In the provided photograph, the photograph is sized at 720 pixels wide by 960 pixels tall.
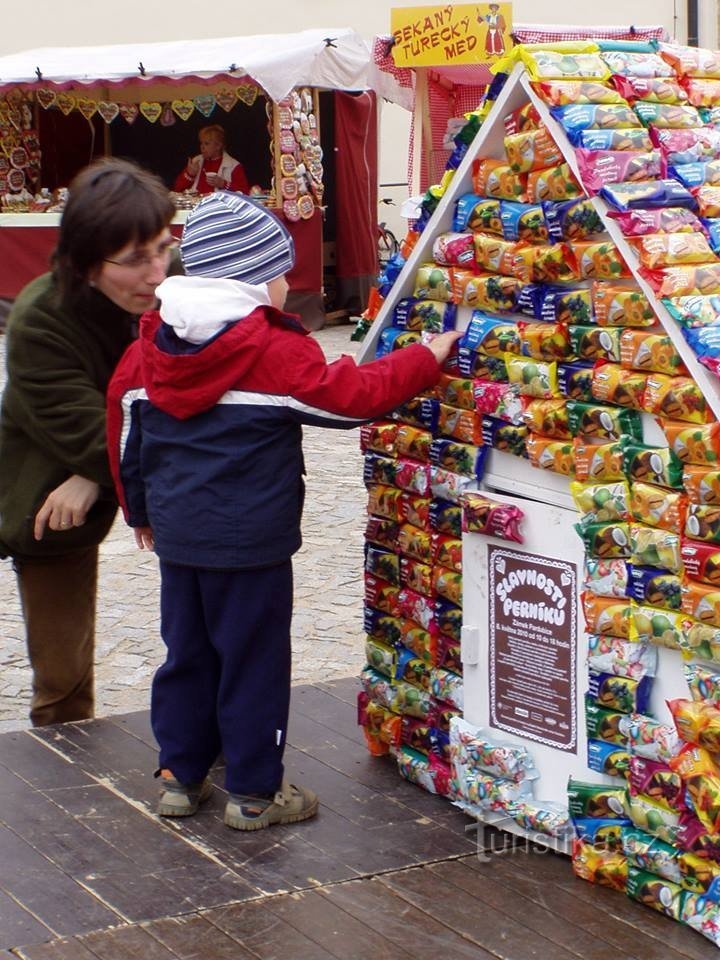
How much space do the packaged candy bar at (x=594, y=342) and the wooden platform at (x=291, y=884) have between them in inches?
44.3

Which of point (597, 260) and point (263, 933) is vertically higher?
point (597, 260)

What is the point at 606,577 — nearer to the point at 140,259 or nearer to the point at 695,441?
the point at 695,441

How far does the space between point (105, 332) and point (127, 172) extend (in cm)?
43

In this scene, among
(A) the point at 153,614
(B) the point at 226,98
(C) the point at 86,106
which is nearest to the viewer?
(A) the point at 153,614

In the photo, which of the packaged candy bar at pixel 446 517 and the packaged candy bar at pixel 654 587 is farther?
the packaged candy bar at pixel 446 517

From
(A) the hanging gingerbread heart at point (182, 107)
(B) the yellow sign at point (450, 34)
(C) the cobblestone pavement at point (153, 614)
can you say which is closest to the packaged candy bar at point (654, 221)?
(C) the cobblestone pavement at point (153, 614)

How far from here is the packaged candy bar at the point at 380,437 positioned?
3666mm

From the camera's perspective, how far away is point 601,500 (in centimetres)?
298

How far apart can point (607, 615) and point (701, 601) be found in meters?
0.28

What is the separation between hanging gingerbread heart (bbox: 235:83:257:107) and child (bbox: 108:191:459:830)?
11.3 m

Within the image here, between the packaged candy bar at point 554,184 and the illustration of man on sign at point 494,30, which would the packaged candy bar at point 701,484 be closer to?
the packaged candy bar at point 554,184

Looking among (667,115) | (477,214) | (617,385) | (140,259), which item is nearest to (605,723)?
(617,385)

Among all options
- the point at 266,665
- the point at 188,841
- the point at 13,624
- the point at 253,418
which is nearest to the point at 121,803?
the point at 188,841

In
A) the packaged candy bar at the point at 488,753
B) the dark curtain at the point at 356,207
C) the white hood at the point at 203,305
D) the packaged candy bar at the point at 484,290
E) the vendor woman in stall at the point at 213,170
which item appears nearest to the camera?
the white hood at the point at 203,305
